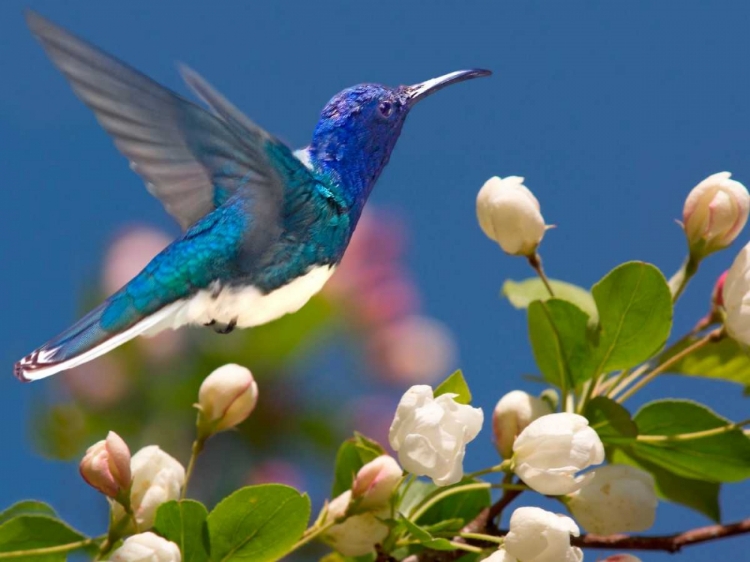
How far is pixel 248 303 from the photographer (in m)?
0.95

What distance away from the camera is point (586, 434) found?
86 centimetres

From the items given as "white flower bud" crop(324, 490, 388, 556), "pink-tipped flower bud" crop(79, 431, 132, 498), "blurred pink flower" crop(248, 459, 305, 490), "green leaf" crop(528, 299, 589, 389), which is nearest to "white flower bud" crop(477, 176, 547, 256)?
"green leaf" crop(528, 299, 589, 389)

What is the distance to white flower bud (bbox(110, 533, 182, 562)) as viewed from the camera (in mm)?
820

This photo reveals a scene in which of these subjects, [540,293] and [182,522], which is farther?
→ [540,293]

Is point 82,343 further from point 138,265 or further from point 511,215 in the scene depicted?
point 138,265

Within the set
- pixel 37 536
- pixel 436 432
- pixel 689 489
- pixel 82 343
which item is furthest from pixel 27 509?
pixel 689 489

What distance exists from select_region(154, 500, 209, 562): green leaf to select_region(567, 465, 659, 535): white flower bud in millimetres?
301

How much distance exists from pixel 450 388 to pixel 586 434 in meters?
0.11

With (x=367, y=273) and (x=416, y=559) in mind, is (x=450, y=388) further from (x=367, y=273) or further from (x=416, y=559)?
(x=367, y=273)

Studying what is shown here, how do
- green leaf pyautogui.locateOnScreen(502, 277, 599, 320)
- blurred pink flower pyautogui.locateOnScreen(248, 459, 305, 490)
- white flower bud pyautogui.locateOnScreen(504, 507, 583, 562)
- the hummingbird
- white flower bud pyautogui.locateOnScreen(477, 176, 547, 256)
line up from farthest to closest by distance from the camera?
blurred pink flower pyautogui.locateOnScreen(248, 459, 305, 490)
green leaf pyautogui.locateOnScreen(502, 277, 599, 320)
white flower bud pyautogui.locateOnScreen(477, 176, 547, 256)
the hummingbird
white flower bud pyautogui.locateOnScreen(504, 507, 583, 562)

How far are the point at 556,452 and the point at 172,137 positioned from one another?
40cm

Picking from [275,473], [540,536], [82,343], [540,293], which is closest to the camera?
[540,536]

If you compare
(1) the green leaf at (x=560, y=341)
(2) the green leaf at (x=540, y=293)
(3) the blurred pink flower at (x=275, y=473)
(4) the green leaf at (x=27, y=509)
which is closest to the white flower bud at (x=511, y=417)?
(1) the green leaf at (x=560, y=341)

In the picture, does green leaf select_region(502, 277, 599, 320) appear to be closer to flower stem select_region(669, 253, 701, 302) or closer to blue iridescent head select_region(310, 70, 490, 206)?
flower stem select_region(669, 253, 701, 302)
